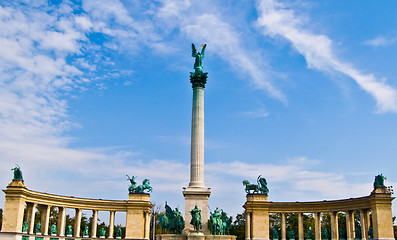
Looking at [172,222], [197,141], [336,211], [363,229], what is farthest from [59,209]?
[363,229]

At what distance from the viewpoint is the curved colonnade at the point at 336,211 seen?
58.7 metres

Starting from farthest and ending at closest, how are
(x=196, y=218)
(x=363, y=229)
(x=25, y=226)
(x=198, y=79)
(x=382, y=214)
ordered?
(x=198, y=79) → (x=25, y=226) → (x=363, y=229) → (x=382, y=214) → (x=196, y=218)

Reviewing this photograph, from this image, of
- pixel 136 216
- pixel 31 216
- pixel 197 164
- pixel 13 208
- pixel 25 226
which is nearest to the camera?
pixel 197 164

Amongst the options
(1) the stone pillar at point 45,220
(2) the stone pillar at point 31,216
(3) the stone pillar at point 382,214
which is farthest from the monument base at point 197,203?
(2) the stone pillar at point 31,216

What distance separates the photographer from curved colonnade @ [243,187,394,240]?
193 ft

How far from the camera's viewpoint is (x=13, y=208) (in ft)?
200

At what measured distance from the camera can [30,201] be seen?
6412 cm

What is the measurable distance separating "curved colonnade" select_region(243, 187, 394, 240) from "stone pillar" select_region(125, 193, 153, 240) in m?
18.4

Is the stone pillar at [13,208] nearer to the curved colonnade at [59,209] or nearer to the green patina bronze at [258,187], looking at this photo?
the curved colonnade at [59,209]

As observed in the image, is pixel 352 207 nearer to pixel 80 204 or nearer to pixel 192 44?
pixel 192 44

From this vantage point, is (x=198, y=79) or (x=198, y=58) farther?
(x=198, y=58)

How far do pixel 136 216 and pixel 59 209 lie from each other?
13486 mm

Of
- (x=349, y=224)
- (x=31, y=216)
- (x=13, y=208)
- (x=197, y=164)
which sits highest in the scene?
(x=197, y=164)

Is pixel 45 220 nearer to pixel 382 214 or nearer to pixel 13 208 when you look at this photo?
pixel 13 208
